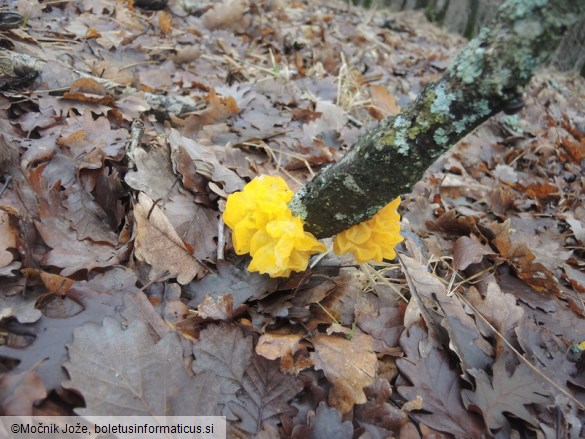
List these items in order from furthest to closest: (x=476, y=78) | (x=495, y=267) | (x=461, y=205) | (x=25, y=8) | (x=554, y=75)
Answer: (x=554, y=75)
(x=25, y=8)
(x=461, y=205)
(x=495, y=267)
(x=476, y=78)

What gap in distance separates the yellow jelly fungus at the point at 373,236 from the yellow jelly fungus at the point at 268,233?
0.13 m

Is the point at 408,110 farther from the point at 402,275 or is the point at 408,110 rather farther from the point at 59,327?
the point at 59,327

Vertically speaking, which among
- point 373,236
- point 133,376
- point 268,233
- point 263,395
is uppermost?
point 373,236

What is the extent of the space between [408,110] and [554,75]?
10.5 metres

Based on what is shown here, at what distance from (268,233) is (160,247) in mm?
524

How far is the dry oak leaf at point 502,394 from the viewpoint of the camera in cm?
163

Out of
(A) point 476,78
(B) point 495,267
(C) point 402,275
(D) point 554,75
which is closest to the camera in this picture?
(A) point 476,78

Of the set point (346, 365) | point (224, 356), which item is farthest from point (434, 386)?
point (224, 356)

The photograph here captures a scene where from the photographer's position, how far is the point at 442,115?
4.12ft

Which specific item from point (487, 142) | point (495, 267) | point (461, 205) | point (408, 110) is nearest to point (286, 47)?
point (487, 142)

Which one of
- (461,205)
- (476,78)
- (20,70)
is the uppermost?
(476,78)

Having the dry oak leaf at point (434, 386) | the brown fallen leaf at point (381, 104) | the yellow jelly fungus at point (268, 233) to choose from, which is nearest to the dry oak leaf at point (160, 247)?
the yellow jelly fungus at point (268, 233)

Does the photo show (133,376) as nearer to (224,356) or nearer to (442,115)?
(224,356)

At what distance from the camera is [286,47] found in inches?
215
